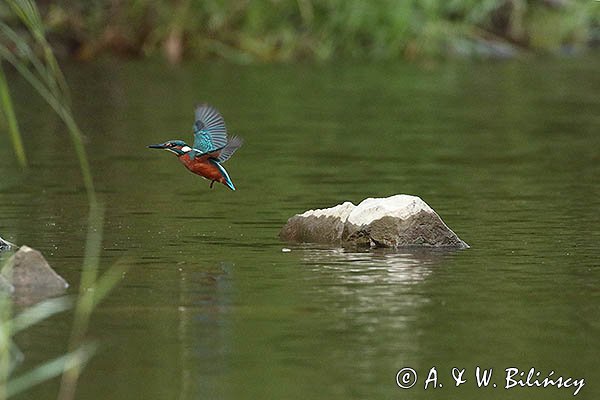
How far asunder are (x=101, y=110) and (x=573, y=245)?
1183 cm

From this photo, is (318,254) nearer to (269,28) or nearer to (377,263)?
(377,263)

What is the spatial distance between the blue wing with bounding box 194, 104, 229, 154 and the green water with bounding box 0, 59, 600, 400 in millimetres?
552

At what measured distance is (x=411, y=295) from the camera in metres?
7.91

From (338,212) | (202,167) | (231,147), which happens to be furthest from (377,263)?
(202,167)

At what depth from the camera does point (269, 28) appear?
99.0 feet

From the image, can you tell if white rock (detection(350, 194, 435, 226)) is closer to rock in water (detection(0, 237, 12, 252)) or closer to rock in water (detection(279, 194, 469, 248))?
rock in water (detection(279, 194, 469, 248))

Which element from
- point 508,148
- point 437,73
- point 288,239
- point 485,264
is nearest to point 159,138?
point 508,148

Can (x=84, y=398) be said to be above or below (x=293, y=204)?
below

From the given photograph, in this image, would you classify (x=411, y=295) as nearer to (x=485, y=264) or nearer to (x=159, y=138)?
(x=485, y=264)

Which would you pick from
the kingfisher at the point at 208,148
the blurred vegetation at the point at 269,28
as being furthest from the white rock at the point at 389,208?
the blurred vegetation at the point at 269,28

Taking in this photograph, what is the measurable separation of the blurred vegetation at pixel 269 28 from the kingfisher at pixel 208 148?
732 inches

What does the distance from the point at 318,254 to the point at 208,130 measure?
4.02ft

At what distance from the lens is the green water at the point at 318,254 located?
6.45m

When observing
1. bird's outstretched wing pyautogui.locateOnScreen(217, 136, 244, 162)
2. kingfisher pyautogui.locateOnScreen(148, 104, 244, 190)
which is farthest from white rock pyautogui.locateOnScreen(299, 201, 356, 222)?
bird's outstretched wing pyautogui.locateOnScreen(217, 136, 244, 162)
